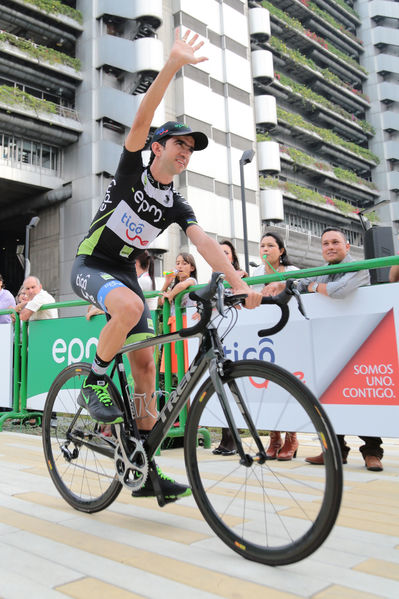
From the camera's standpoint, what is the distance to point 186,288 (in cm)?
511

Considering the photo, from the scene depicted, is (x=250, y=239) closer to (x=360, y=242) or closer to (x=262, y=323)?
(x=360, y=242)

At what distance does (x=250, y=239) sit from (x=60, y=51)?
16.2 meters

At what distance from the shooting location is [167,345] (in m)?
5.17

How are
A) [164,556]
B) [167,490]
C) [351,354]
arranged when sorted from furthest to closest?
1. [351,354]
2. [167,490]
3. [164,556]

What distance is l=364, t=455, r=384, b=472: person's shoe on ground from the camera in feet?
13.1

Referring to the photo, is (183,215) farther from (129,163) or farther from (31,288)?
(31,288)

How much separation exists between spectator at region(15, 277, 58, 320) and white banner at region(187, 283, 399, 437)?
3.45 m

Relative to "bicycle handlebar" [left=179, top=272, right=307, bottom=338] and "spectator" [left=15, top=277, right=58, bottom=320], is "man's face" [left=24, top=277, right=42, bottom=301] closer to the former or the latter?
"spectator" [left=15, top=277, right=58, bottom=320]

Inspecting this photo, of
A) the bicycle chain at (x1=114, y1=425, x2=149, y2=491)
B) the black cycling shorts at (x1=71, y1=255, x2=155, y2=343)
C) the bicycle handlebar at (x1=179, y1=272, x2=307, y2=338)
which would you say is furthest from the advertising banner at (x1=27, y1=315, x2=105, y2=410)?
the bicycle handlebar at (x1=179, y1=272, x2=307, y2=338)

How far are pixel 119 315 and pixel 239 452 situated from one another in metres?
0.92

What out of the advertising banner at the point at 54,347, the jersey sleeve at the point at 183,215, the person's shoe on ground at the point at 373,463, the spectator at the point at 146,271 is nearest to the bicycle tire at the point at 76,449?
the jersey sleeve at the point at 183,215

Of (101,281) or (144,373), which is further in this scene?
(144,373)

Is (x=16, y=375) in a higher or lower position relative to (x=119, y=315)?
lower

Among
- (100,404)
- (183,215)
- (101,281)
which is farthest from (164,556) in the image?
(183,215)
